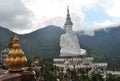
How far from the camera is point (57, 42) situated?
12581 centimetres

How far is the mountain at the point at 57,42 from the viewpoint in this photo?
373 ft

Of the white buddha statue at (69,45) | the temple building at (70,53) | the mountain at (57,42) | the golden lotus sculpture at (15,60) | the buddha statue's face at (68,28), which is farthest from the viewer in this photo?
the mountain at (57,42)

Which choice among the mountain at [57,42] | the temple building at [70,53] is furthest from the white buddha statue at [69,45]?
the mountain at [57,42]

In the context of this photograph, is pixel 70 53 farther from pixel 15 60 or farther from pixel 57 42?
pixel 57 42

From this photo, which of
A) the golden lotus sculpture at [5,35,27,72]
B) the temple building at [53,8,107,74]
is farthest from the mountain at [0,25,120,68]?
the golden lotus sculpture at [5,35,27,72]

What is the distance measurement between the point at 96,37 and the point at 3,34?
67.8 metres

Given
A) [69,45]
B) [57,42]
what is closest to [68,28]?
[69,45]

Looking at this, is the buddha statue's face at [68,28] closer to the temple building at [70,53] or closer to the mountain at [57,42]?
the temple building at [70,53]

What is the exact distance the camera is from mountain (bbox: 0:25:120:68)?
373 feet

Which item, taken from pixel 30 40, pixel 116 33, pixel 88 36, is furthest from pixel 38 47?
pixel 116 33

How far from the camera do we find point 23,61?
459 cm

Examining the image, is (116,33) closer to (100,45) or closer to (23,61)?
(100,45)

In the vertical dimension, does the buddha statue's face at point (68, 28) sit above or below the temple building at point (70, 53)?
above

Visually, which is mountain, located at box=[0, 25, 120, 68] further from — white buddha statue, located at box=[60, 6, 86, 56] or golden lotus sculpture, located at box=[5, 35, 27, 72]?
golden lotus sculpture, located at box=[5, 35, 27, 72]
